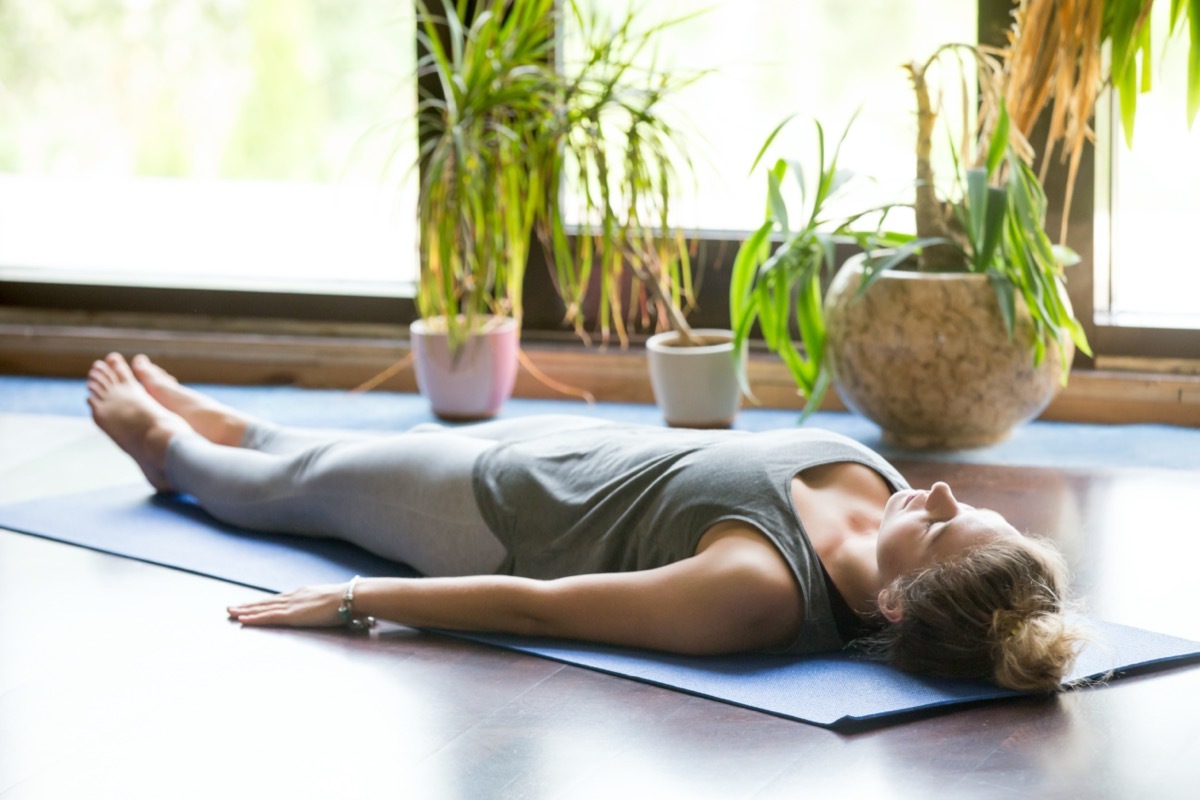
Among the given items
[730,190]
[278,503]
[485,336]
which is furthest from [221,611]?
[730,190]

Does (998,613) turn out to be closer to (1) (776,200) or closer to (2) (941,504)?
(2) (941,504)

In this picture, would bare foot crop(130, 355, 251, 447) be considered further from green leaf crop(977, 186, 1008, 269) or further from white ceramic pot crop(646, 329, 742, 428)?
green leaf crop(977, 186, 1008, 269)

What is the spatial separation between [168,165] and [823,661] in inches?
111

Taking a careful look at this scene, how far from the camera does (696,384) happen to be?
338cm

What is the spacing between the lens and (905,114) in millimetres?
3533

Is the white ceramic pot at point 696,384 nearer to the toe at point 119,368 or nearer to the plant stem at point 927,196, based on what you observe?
the plant stem at point 927,196

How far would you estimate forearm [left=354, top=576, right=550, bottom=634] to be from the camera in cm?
212

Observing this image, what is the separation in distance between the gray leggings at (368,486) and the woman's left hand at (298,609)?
191 millimetres

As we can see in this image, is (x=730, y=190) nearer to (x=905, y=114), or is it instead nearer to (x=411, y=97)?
(x=905, y=114)

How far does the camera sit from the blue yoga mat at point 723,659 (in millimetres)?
1928

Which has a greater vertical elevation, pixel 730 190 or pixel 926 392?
pixel 730 190

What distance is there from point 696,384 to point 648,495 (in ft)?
3.91

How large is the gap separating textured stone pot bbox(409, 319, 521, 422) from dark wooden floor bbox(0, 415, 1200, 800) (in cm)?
117

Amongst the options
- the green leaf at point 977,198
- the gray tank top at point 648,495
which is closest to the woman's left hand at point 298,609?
the gray tank top at point 648,495
